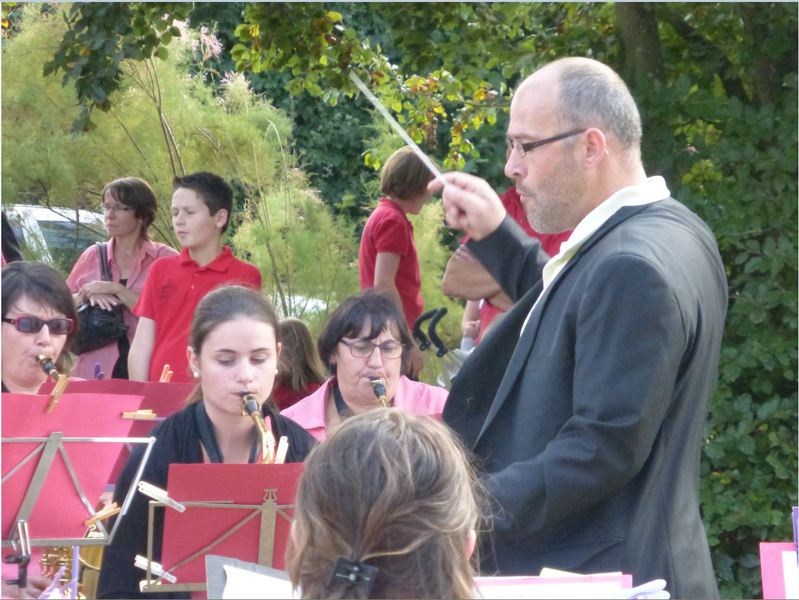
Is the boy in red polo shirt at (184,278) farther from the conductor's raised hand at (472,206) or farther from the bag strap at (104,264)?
the conductor's raised hand at (472,206)

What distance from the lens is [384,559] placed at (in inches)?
60.2

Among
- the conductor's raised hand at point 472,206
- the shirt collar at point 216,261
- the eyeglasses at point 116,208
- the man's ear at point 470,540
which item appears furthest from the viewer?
the eyeglasses at point 116,208

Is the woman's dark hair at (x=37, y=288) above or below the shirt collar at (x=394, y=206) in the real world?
below

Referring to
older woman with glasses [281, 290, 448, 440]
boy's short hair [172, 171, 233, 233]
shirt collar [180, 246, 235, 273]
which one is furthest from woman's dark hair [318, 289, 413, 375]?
boy's short hair [172, 171, 233, 233]

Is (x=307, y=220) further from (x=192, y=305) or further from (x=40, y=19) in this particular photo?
(x=192, y=305)

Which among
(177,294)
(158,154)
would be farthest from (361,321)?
(158,154)

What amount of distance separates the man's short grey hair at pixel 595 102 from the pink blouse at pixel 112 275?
3.16 m

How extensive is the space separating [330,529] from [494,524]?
630mm

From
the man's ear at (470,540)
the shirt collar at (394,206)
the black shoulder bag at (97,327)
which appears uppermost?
the shirt collar at (394,206)

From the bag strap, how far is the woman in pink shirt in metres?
0.01

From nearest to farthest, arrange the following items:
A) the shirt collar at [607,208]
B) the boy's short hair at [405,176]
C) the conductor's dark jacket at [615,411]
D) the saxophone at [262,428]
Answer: the conductor's dark jacket at [615,411]
the shirt collar at [607,208]
the saxophone at [262,428]
the boy's short hair at [405,176]

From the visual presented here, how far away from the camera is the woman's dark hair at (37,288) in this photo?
140 inches

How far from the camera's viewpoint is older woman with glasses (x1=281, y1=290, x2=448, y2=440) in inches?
142

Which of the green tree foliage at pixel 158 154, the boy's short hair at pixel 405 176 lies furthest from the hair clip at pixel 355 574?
the green tree foliage at pixel 158 154
